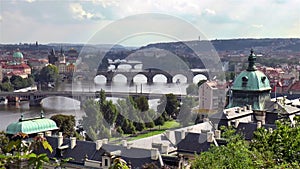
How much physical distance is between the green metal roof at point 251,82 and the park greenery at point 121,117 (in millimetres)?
6961

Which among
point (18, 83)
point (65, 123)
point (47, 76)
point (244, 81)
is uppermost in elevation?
point (244, 81)

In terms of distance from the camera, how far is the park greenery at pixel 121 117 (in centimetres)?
2434

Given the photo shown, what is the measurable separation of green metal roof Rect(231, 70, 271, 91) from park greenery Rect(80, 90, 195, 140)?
274 inches

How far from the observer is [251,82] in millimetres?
20516

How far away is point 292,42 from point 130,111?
118m

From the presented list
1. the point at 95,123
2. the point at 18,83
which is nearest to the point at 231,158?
the point at 95,123

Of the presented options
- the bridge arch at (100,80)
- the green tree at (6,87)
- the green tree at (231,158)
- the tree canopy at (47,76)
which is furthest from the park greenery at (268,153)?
the tree canopy at (47,76)

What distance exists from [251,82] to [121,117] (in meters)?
9.05

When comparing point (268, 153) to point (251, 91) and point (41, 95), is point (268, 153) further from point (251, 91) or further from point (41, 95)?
point (41, 95)

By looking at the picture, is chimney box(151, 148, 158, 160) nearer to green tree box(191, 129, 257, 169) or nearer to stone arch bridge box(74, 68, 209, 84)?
green tree box(191, 129, 257, 169)

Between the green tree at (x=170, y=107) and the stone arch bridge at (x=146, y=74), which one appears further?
the stone arch bridge at (x=146, y=74)

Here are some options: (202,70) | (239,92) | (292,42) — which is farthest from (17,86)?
(292,42)

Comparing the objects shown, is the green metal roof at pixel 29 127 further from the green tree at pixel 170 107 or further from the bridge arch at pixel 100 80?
the bridge arch at pixel 100 80

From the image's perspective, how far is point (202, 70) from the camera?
51969mm
